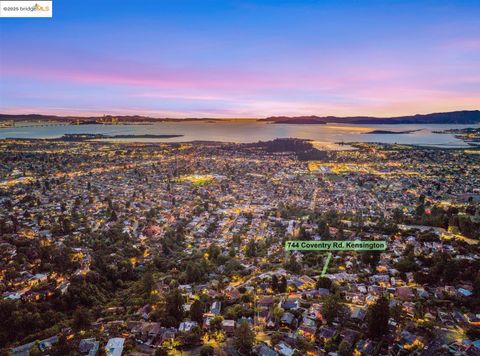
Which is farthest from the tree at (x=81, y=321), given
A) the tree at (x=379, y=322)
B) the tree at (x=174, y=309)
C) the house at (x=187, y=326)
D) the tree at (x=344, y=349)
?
the tree at (x=379, y=322)

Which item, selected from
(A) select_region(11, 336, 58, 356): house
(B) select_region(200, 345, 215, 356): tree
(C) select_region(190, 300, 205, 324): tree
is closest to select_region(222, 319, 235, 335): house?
(C) select_region(190, 300, 205, 324): tree

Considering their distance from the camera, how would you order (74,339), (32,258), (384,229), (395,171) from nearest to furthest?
(74,339) < (32,258) < (384,229) < (395,171)

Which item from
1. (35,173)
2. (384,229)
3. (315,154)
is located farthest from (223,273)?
(315,154)

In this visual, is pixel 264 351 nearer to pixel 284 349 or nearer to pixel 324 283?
pixel 284 349

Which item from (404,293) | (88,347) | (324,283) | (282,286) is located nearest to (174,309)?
(88,347)

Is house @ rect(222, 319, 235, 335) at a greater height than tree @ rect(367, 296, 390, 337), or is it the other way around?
tree @ rect(367, 296, 390, 337)

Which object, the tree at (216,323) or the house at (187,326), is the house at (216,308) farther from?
the house at (187,326)

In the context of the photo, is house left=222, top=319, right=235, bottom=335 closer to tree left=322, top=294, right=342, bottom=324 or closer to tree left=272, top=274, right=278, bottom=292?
tree left=272, top=274, right=278, bottom=292

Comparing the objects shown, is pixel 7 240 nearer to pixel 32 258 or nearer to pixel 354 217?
pixel 32 258
